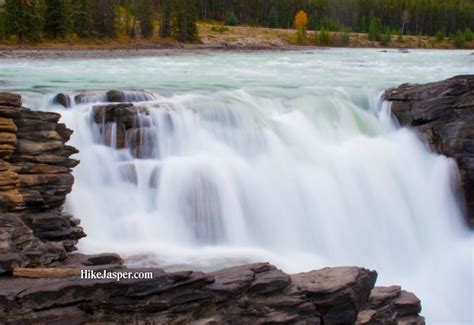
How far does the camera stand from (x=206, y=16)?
12475cm

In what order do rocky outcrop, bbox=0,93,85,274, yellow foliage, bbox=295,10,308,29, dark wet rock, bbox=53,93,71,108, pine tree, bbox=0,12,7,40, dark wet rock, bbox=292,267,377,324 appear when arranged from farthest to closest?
yellow foliage, bbox=295,10,308,29, pine tree, bbox=0,12,7,40, dark wet rock, bbox=53,93,71,108, rocky outcrop, bbox=0,93,85,274, dark wet rock, bbox=292,267,377,324

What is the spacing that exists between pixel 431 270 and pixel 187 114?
8222 mm

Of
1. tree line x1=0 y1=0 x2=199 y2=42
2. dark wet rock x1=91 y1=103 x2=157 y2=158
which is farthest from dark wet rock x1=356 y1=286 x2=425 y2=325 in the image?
tree line x1=0 y1=0 x2=199 y2=42

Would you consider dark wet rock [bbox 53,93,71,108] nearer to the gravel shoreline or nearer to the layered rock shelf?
the layered rock shelf

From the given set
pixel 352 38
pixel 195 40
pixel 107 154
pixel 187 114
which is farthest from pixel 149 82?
pixel 352 38

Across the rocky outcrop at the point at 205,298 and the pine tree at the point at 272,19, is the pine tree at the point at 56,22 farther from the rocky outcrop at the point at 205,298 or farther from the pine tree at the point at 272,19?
the rocky outcrop at the point at 205,298

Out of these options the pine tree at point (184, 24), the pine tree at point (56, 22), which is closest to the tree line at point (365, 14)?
the pine tree at point (184, 24)

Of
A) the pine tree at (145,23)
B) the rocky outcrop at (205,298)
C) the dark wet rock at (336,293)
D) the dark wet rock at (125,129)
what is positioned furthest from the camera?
the pine tree at (145,23)

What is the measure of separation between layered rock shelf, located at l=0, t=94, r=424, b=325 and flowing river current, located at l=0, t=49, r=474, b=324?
2.18 m

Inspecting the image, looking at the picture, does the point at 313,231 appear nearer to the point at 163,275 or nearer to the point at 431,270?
the point at 431,270

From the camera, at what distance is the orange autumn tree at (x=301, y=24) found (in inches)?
4006

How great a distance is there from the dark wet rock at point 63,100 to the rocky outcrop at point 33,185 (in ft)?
19.3

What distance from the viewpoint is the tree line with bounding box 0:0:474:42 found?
67.5m

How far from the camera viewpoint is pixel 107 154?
14.9m
